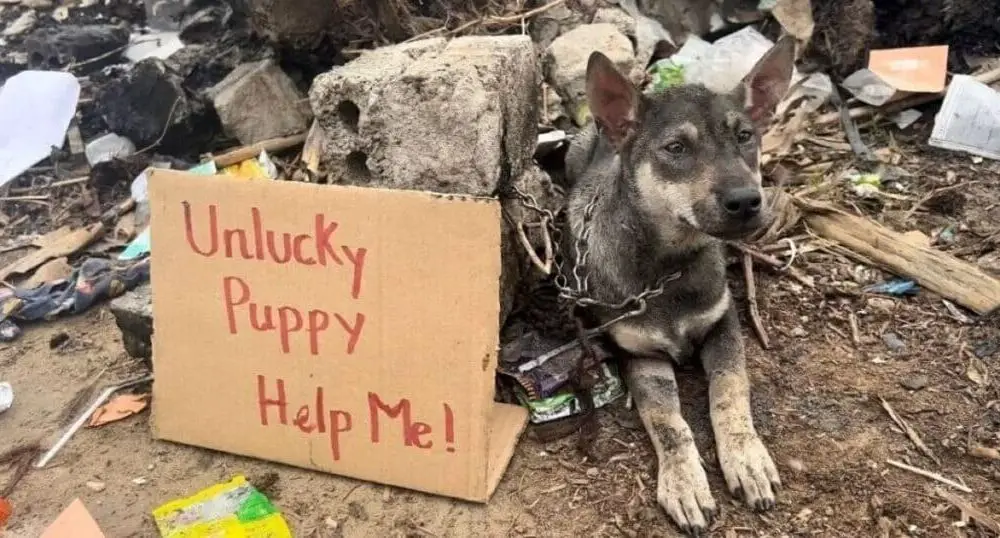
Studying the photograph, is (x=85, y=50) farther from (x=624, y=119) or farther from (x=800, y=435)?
(x=800, y=435)

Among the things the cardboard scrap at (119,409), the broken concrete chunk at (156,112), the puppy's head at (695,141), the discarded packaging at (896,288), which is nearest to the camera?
the puppy's head at (695,141)

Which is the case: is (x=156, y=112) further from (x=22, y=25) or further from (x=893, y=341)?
(x=893, y=341)

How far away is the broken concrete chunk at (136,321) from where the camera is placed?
11.7 feet

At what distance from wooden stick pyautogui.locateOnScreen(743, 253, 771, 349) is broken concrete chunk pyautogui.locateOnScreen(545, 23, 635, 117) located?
1526 millimetres

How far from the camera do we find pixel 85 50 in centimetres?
637

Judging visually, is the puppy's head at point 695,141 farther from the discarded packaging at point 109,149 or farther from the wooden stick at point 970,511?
the discarded packaging at point 109,149

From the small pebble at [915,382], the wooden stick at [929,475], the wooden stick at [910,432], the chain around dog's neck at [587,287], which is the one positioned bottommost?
the wooden stick at [929,475]

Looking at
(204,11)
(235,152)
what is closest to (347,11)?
(235,152)

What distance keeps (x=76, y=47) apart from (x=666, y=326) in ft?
17.8

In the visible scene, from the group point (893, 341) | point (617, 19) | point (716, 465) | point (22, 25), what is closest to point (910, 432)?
point (893, 341)

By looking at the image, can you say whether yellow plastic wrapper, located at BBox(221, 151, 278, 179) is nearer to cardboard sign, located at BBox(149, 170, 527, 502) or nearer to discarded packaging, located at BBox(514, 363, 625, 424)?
cardboard sign, located at BBox(149, 170, 527, 502)

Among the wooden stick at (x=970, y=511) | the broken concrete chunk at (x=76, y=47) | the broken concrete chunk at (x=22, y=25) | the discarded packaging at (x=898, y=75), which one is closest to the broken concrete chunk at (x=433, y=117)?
the wooden stick at (x=970, y=511)

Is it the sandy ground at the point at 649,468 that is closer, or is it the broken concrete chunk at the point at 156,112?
the sandy ground at the point at 649,468

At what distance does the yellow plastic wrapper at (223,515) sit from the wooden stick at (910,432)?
2.37m
